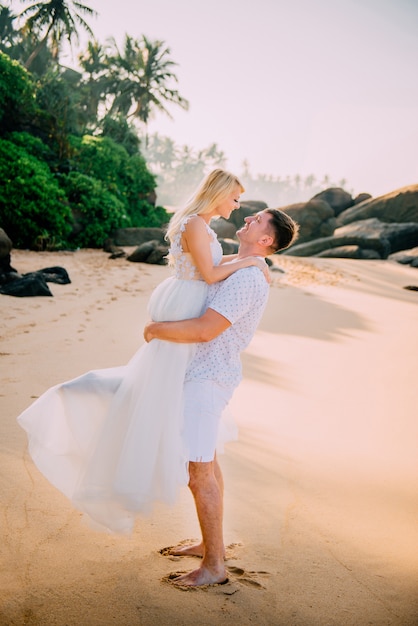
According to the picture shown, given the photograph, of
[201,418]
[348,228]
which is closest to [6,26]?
[348,228]

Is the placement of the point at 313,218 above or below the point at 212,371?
above

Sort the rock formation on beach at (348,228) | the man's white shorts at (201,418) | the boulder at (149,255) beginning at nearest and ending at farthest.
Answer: the man's white shorts at (201,418)
the boulder at (149,255)
the rock formation on beach at (348,228)

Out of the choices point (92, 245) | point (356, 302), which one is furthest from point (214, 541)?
point (92, 245)

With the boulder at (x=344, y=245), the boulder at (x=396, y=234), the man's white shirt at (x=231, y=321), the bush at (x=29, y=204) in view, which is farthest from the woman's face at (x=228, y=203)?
the boulder at (x=396, y=234)

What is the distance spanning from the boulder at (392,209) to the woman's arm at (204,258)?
79.0 ft

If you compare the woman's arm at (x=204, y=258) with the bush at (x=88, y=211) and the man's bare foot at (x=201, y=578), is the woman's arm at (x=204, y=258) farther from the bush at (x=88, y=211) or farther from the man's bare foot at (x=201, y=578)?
the bush at (x=88, y=211)

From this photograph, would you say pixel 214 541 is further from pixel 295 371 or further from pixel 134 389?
pixel 295 371

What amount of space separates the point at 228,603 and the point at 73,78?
37.4m

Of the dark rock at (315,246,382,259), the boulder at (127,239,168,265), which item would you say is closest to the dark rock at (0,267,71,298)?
the boulder at (127,239,168,265)

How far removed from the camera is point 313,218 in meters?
25.9

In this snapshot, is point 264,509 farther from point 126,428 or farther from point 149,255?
point 149,255

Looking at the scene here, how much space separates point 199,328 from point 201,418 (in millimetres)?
383

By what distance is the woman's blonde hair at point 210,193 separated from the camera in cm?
242

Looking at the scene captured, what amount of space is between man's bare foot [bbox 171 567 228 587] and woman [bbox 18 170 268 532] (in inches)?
13.1
